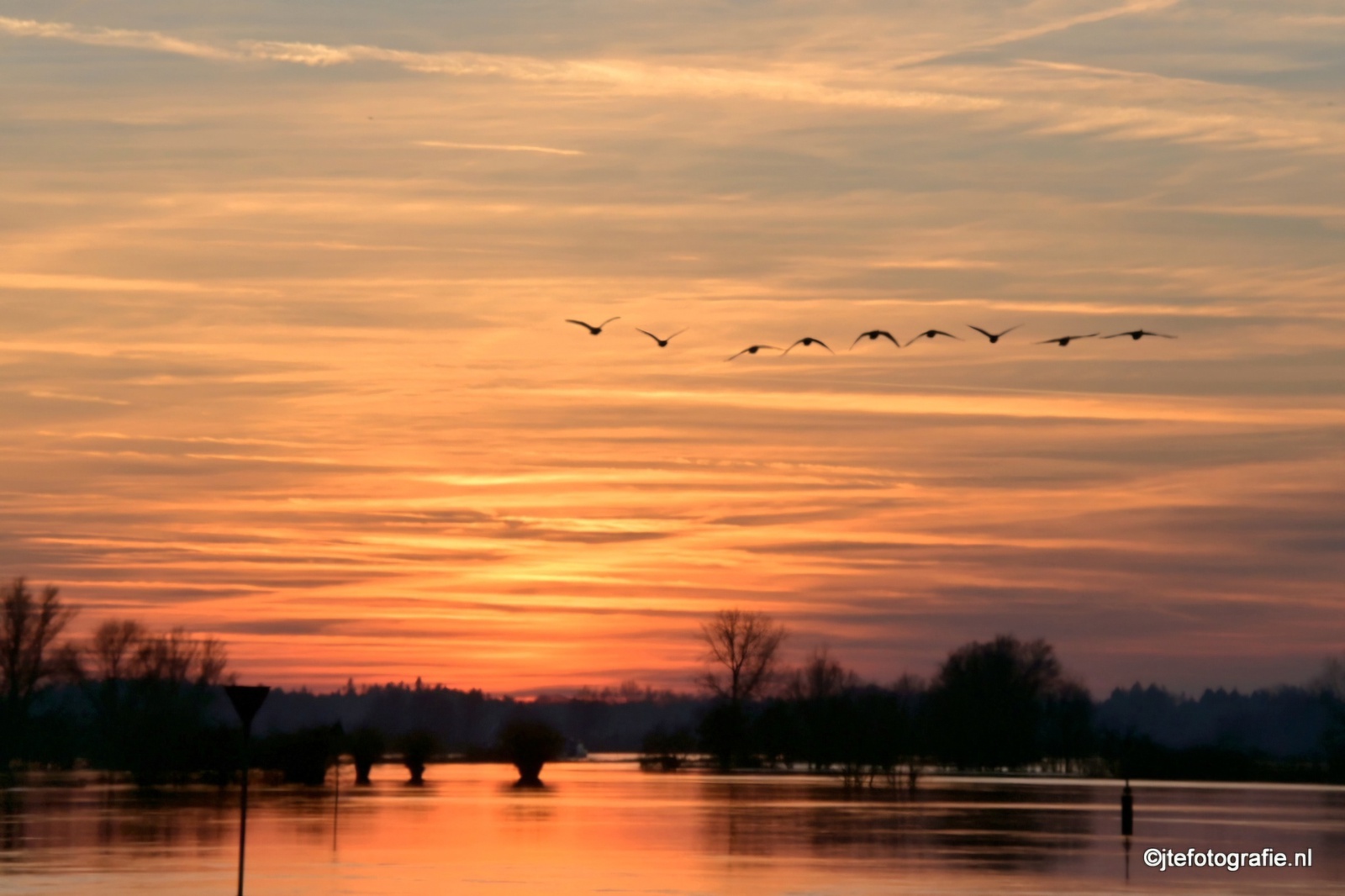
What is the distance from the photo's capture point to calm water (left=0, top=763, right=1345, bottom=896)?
92.6ft

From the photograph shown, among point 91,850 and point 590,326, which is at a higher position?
point 590,326

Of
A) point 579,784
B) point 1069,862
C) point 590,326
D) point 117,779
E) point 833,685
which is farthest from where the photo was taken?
point 833,685

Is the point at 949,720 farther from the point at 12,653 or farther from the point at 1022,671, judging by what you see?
the point at 12,653

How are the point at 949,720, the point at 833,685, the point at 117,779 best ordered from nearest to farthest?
the point at 117,779, the point at 949,720, the point at 833,685

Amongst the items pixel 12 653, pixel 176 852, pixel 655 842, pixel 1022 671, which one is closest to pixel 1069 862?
pixel 655 842

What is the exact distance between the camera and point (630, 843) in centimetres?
3781

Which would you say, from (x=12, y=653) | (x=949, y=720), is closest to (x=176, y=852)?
(x=12, y=653)

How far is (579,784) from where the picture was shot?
81125 millimetres

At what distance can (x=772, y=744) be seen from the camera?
130m

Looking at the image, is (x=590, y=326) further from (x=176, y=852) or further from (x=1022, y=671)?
(x=1022, y=671)

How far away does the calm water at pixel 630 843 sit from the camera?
28219 mm

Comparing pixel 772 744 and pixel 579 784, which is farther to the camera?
pixel 772 744

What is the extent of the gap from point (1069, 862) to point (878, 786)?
161ft

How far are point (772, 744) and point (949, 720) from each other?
18275mm
